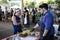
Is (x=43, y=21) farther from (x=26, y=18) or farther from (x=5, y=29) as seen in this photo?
(x=5, y=29)

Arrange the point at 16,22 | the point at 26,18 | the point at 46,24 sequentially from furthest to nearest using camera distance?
the point at 26,18 < the point at 16,22 < the point at 46,24

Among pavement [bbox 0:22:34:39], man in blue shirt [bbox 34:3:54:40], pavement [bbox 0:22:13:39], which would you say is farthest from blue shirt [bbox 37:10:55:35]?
pavement [bbox 0:22:13:39]

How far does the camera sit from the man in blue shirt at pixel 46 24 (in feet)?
11.0

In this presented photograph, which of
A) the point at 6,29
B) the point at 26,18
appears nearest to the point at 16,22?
the point at 26,18

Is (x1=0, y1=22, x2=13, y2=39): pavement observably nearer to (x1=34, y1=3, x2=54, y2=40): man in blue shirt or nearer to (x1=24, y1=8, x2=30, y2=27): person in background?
(x1=24, y1=8, x2=30, y2=27): person in background

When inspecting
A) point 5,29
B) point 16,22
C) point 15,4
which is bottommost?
point 5,29

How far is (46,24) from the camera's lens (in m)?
3.38

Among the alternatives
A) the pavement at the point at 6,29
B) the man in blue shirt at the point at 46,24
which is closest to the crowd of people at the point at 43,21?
the man in blue shirt at the point at 46,24

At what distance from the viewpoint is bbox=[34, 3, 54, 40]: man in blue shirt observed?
3.36m

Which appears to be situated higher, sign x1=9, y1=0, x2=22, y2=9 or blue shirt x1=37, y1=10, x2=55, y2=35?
sign x1=9, y1=0, x2=22, y2=9

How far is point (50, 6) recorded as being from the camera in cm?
369

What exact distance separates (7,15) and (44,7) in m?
0.92

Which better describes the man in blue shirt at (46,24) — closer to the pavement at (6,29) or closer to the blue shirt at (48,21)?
the blue shirt at (48,21)

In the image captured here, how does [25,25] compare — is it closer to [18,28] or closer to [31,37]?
[18,28]
